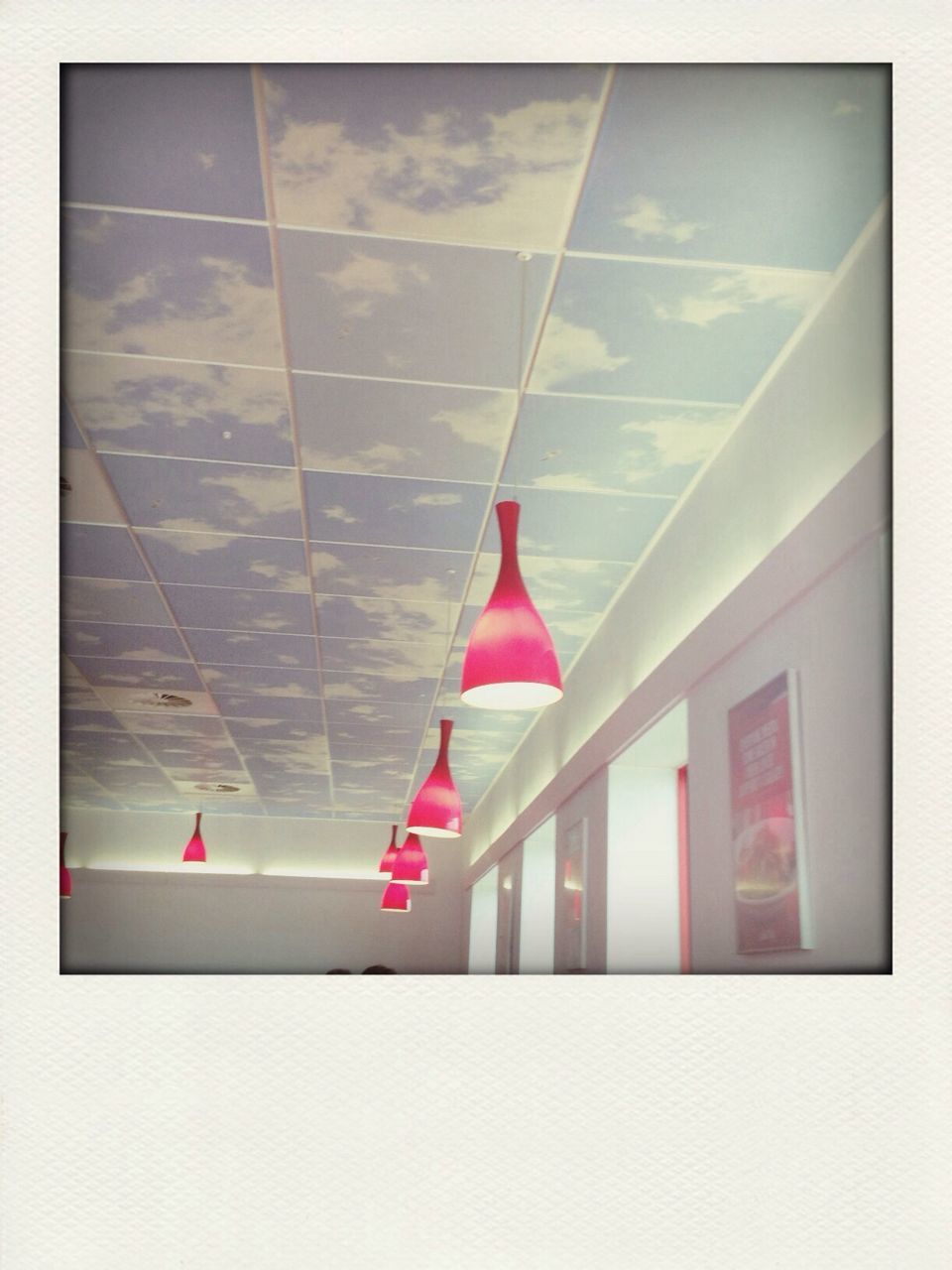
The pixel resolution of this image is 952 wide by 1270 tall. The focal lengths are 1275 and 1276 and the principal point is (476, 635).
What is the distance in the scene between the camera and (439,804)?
2.46 metres

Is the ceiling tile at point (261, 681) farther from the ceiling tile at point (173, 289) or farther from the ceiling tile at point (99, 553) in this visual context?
the ceiling tile at point (173, 289)

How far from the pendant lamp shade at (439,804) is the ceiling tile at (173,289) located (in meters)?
0.81

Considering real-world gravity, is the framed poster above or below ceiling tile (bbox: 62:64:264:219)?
below

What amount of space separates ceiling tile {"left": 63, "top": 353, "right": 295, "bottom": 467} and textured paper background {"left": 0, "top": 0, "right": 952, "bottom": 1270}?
0.10m

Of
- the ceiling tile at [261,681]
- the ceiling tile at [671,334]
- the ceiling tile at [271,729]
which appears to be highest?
the ceiling tile at [671,334]

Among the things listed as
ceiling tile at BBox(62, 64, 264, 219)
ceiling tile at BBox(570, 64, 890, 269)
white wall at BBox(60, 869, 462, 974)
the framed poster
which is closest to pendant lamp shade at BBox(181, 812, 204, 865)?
white wall at BBox(60, 869, 462, 974)

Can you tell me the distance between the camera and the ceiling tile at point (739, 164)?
93.7 inches

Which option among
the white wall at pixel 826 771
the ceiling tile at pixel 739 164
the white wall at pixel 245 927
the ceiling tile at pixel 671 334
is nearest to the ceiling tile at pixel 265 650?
the white wall at pixel 245 927

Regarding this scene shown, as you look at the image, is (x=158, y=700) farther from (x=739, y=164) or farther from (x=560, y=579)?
(x=739, y=164)

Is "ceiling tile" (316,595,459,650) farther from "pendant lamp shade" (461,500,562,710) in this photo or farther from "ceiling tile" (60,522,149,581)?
"ceiling tile" (60,522,149,581)

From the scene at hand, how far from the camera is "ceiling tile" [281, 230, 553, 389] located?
236cm

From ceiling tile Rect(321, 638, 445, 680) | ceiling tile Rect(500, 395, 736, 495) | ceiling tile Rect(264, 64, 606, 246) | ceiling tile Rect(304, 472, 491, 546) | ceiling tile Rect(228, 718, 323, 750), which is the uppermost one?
ceiling tile Rect(264, 64, 606, 246)

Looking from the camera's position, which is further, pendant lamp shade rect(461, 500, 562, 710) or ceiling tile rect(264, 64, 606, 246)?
pendant lamp shade rect(461, 500, 562, 710)
